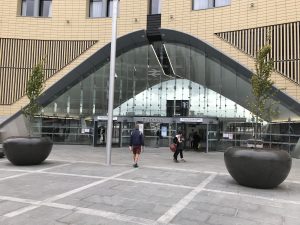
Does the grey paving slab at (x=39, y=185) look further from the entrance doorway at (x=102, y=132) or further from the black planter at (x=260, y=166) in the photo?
the entrance doorway at (x=102, y=132)

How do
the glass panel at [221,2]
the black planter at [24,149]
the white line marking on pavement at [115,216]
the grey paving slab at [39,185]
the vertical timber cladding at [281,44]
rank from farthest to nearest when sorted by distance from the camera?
the glass panel at [221,2]
the vertical timber cladding at [281,44]
the black planter at [24,149]
the grey paving slab at [39,185]
the white line marking on pavement at [115,216]

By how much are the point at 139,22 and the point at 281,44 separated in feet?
34.9

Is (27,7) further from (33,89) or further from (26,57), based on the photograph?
(33,89)

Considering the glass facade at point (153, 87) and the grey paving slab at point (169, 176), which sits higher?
the glass facade at point (153, 87)

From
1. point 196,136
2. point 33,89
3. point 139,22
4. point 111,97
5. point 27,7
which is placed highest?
point 27,7

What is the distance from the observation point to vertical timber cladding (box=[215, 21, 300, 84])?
70.3 ft

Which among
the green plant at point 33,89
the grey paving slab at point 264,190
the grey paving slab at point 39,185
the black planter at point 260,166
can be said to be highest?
the green plant at point 33,89

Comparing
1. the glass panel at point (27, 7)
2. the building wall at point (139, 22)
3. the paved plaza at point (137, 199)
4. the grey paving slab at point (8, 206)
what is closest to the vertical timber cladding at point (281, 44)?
the building wall at point (139, 22)

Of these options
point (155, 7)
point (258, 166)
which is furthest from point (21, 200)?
point (155, 7)

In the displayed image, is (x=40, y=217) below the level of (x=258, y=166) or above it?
below

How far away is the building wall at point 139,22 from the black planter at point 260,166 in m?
13.0

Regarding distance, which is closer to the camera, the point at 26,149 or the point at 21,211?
the point at 21,211

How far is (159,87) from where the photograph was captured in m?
27.6

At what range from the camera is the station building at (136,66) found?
24.3 meters
